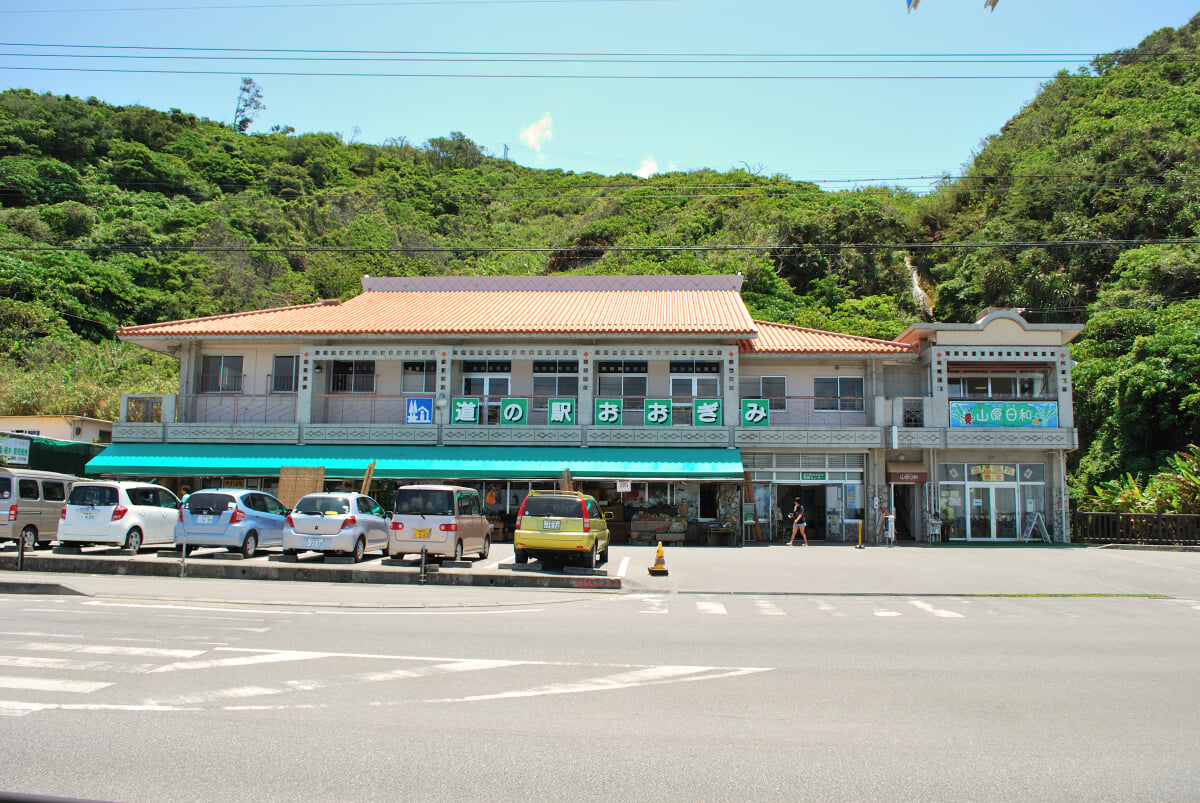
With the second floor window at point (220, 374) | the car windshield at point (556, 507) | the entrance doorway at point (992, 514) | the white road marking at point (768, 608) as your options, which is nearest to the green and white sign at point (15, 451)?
the second floor window at point (220, 374)

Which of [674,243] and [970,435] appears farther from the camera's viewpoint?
[674,243]

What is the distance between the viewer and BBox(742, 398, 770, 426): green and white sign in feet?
94.4

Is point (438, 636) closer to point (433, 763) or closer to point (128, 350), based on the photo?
point (433, 763)

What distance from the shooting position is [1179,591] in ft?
56.1

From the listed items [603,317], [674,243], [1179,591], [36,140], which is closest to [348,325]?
[603,317]

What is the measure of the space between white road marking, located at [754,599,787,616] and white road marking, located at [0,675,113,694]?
9.37 meters

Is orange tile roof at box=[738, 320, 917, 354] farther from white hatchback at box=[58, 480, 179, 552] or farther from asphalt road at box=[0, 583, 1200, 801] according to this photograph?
white hatchback at box=[58, 480, 179, 552]

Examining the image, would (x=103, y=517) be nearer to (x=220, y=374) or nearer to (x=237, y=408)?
(x=237, y=408)

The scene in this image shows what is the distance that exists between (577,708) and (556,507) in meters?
11.3

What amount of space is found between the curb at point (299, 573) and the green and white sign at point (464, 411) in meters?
13.1

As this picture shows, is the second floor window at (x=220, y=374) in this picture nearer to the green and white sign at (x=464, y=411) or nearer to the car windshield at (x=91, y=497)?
the green and white sign at (x=464, y=411)

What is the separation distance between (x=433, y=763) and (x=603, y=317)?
84.8ft

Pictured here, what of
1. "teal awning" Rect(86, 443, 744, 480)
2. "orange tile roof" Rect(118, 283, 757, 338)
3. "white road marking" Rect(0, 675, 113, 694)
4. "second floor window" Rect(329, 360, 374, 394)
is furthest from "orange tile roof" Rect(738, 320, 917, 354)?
"white road marking" Rect(0, 675, 113, 694)

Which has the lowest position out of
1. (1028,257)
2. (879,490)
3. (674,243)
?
(879,490)
